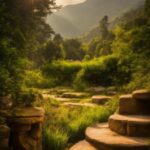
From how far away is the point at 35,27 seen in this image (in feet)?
20.0

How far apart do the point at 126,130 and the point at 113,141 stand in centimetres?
49

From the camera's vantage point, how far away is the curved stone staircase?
4.90 metres

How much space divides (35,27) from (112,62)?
11403 mm

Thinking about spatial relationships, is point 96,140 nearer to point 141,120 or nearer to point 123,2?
point 141,120

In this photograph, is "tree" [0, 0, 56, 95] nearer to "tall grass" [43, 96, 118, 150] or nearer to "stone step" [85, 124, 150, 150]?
"tall grass" [43, 96, 118, 150]

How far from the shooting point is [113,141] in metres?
5.02

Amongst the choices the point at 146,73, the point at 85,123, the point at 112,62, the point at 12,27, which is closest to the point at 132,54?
the point at 146,73

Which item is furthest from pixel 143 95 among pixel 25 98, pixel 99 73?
pixel 99 73

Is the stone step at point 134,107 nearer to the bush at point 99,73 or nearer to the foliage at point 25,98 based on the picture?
the foliage at point 25,98

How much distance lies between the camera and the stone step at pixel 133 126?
17.2ft

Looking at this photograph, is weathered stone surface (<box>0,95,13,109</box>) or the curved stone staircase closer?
weathered stone surface (<box>0,95,13,109</box>)

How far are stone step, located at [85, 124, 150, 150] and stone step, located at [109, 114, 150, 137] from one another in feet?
0.39

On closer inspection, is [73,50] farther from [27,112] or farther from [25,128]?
[25,128]

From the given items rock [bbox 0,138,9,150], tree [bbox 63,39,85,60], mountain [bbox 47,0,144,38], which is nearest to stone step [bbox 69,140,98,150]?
rock [bbox 0,138,9,150]
